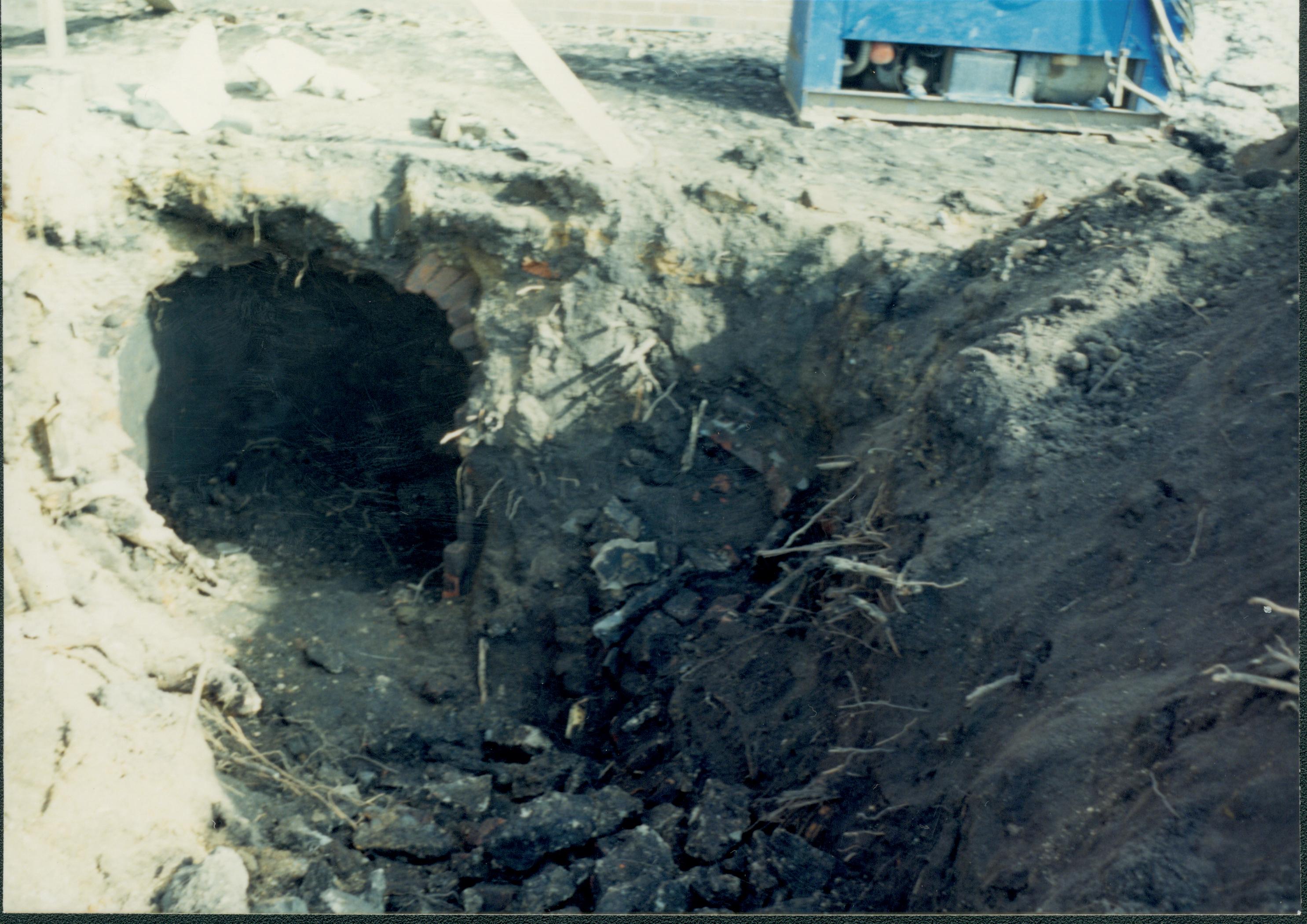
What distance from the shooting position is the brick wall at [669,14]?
258 inches

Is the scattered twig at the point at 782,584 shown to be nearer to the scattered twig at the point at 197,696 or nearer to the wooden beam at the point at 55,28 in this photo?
the scattered twig at the point at 197,696

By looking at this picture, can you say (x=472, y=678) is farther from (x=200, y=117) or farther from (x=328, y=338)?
(x=200, y=117)

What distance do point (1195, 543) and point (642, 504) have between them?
2.14 meters

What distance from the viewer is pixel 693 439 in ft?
12.5

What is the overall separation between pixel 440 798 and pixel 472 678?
81 centimetres

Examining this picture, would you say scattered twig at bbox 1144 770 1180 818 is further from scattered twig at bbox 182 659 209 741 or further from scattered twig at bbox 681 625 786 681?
scattered twig at bbox 182 659 209 741

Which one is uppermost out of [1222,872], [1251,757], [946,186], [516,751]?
[946,186]

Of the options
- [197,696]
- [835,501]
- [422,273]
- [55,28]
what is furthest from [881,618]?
[55,28]

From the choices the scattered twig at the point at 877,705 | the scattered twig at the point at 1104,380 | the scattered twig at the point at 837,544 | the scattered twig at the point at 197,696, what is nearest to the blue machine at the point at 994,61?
the scattered twig at the point at 1104,380

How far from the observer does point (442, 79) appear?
5262mm

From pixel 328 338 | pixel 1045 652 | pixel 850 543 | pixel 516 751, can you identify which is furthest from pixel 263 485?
pixel 1045 652

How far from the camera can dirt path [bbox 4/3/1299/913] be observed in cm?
220

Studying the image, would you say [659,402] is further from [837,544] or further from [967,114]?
[967,114]

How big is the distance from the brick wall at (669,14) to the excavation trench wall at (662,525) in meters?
3.12
